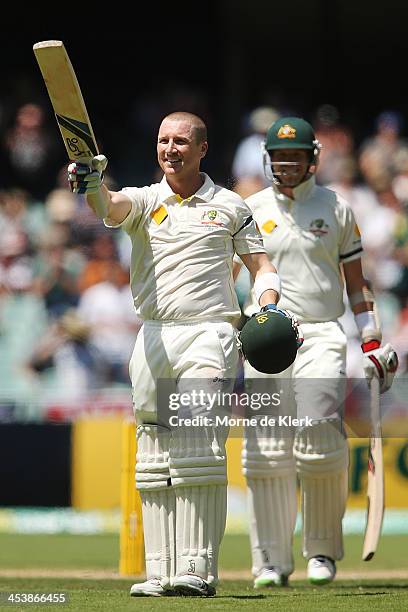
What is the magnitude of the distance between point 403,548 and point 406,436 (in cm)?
145

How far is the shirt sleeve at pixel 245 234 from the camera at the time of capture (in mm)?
5875

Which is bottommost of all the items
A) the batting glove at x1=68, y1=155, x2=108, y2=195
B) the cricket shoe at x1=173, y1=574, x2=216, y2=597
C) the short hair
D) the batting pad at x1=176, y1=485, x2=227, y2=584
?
the cricket shoe at x1=173, y1=574, x2=216, y2=597

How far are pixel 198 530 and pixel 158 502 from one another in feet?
0.89

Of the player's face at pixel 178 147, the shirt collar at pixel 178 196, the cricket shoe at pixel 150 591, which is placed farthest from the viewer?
the shirt collar at pixel 178 196

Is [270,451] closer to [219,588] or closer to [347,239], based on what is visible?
[219,588]

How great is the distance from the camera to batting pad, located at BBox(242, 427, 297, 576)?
6.59 m

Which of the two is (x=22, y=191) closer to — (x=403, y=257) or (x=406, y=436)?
(x=403, y=257)

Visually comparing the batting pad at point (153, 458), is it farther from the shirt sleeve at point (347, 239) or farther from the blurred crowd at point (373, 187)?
the blurred crowd at point (373, 187)

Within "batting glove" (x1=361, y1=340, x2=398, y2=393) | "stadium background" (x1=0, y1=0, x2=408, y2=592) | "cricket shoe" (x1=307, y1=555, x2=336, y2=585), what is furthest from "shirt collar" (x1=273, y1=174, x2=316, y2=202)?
"stadium background" (x1=0, y1=0, x2=408, y2=592)

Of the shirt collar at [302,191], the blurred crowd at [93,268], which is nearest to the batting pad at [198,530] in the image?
the shirt collar at [302,191]

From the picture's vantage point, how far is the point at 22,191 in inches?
599

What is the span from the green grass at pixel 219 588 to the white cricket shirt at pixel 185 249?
1217 millimetres

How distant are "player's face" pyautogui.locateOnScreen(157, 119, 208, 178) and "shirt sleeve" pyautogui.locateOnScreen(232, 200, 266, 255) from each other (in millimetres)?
299

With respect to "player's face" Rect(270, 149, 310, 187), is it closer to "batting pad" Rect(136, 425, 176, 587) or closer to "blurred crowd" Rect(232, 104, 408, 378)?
"batting pad" Rect(136, 425, 176, 587)
